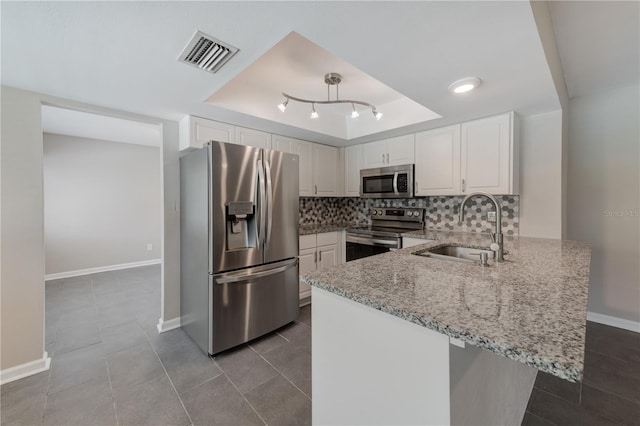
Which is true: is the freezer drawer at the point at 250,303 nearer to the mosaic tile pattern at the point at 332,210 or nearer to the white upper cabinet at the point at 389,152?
the mosaic tile pattern at the point at 332,210

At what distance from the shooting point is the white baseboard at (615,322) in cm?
255

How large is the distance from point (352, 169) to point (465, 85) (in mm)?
2072

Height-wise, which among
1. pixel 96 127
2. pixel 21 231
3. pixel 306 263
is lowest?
pixel 306 263

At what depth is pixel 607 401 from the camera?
167 cm

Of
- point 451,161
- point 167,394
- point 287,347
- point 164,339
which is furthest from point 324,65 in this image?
point 164,339

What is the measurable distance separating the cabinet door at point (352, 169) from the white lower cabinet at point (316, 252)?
0.71 metres

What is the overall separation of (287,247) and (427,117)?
1.94 m

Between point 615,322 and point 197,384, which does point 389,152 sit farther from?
point 197,384

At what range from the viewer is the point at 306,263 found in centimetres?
309

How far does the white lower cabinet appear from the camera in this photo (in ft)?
10.1

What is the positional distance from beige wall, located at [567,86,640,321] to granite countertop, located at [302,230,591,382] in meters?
1.60

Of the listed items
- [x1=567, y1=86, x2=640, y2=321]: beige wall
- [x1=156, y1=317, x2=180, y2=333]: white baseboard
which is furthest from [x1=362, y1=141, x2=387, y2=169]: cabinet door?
[x1=156, y1=317, x2=180, y2=333]: white baseboard

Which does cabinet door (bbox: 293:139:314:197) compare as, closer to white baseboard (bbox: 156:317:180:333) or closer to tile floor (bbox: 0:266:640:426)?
tile floor (bbox: 0:266:640:426)

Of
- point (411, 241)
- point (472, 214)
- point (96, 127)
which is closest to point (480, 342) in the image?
point (411, 241)
